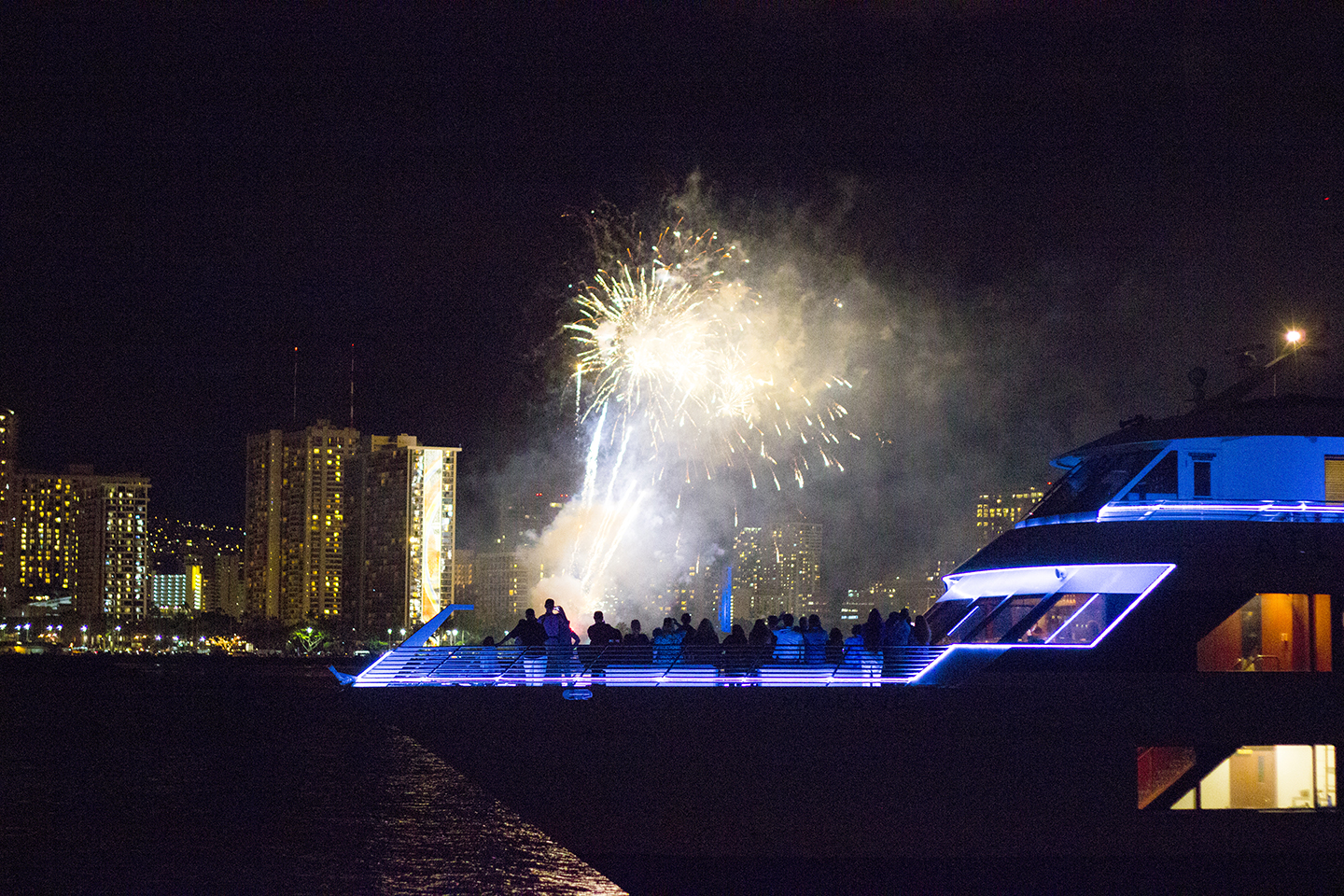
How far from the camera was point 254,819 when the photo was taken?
96.6 feet

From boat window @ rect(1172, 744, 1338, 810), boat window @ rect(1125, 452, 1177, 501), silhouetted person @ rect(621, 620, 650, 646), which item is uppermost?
boat window @ rect(1125, 452, 1177, 501)

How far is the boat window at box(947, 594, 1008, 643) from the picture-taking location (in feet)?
69.2

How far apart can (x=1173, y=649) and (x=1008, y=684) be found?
2398 millimetres

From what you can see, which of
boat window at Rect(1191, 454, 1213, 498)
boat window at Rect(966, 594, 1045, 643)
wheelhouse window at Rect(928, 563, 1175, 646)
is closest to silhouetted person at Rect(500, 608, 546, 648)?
wheelhouse window at Rect(928, 563, 1175, 646)

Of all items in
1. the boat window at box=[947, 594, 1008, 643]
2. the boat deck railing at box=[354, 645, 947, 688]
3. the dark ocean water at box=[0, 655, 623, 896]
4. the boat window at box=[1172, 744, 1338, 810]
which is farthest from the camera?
the dark ocean water at box=[0, 655, 623, 896]

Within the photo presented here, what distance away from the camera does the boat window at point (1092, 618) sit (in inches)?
733

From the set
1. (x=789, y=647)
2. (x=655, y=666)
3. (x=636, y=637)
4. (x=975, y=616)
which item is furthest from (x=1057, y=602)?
(x=636, y=637)

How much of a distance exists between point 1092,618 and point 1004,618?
6.21ft

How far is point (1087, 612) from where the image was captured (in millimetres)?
18891

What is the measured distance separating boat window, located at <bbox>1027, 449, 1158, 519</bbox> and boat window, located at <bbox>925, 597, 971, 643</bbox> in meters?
1.76

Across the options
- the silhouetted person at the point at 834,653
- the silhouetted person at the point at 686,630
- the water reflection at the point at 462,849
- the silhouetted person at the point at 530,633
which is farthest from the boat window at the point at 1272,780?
the silhouetted person at the point at 530,633

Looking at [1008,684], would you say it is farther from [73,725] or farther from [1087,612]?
[73,725]

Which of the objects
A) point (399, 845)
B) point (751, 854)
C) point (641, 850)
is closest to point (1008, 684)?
point (751, 854)

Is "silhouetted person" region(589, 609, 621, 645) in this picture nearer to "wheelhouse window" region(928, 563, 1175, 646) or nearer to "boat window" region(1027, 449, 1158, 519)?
"wheelhouse window" region(928, 563, 1175, 646)
